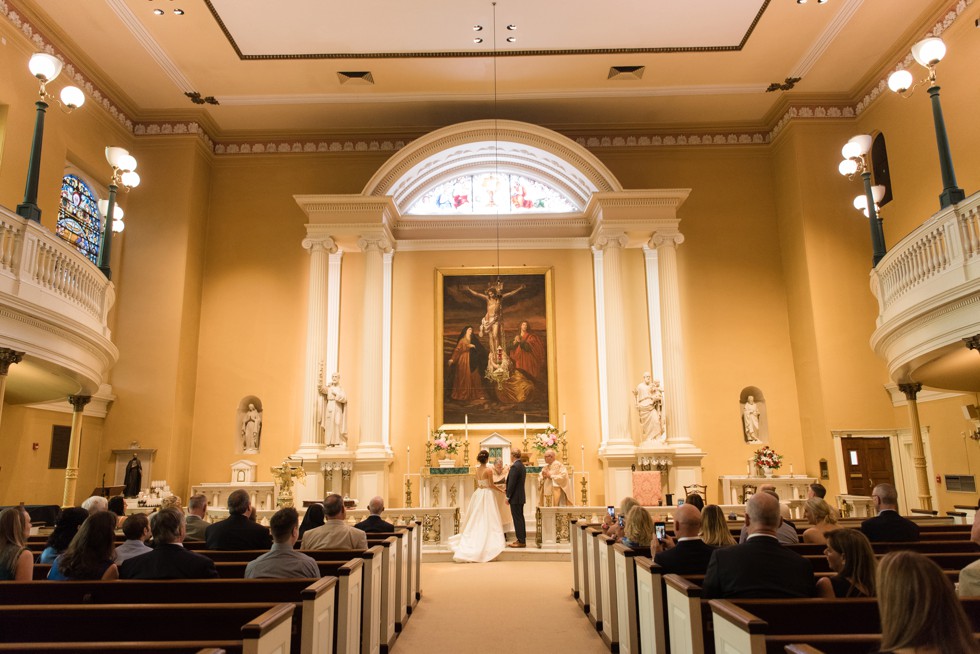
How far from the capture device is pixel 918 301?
319 inches

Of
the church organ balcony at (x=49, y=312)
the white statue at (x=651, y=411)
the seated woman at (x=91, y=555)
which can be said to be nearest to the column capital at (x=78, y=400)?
the church organ balcony at (x=49, y=312)

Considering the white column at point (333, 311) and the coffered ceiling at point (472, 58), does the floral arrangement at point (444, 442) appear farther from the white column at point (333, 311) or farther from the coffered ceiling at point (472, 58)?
the coffered ceiling at point (472, 58)

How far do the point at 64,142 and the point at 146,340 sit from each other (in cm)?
399

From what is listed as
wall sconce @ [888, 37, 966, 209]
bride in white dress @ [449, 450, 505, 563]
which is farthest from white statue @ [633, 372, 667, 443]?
wall sconce @ [888, 37, 966, 209]

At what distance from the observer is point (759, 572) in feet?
11.6

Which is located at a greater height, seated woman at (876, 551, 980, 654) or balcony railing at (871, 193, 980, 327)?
balcony railing at (871, 193, 980, 327)

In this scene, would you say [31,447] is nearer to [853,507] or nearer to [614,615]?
[614,615]

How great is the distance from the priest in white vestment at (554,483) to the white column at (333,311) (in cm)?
513

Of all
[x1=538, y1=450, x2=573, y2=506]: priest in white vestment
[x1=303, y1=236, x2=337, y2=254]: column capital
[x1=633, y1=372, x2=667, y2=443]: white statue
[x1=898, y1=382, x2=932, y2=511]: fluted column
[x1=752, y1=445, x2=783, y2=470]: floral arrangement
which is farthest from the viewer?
[x1=303, y1=236, x2=337, y2=254]: column capital

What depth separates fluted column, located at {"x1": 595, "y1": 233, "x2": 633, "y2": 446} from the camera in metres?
13.3

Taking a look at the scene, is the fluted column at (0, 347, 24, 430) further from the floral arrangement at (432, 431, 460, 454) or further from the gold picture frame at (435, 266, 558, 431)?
the gold picture frame at (435, 266, 558, 431)

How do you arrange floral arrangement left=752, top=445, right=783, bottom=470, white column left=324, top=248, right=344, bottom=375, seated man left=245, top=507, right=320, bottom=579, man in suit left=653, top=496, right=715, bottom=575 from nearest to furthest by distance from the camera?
seated man left=245, top=507, right=320, bottom=579 < man in suit left=653, top=496, right=715, bottom=575 < floral arrangement left=752, top=445, right=783, bottom=470 < white column left=324, top=248, right=344, bottom=375

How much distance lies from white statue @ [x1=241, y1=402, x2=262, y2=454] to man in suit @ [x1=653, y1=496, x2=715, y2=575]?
11616 mm

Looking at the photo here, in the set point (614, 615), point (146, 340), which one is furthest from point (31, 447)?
point (614, 615)
